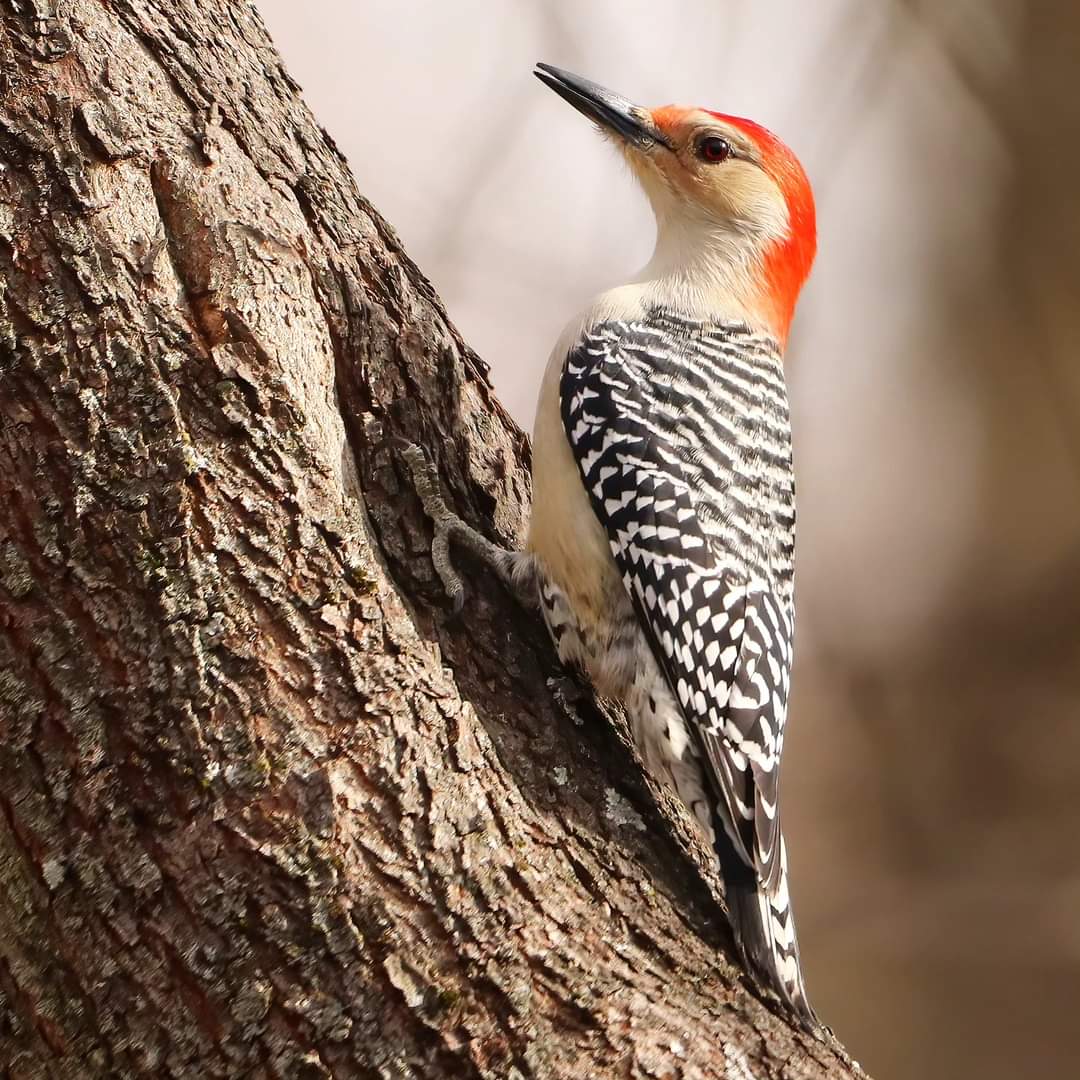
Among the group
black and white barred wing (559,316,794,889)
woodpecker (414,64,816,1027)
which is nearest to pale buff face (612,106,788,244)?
woodpecker (414,64,816,1027)

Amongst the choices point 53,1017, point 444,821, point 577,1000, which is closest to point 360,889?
point 444,821

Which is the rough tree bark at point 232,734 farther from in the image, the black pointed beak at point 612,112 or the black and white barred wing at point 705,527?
the black pointed beak at point 612,112

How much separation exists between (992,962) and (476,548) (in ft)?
13.9

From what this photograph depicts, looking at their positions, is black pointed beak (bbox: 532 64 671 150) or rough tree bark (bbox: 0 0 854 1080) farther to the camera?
black pointed beak (bbox: 532 64 671 150)

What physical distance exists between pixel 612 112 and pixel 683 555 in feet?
4.39

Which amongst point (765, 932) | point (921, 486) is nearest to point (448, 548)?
point (765, 932)

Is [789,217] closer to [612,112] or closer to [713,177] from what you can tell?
[713,177]

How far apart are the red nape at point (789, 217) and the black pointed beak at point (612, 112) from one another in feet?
0.54

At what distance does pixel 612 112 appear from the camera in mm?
3033

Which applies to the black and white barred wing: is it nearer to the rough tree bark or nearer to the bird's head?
the rough tree bark

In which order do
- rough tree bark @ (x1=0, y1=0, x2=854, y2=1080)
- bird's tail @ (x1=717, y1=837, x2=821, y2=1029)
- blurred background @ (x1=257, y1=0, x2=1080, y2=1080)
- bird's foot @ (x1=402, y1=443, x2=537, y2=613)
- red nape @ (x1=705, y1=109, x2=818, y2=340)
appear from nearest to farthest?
rough tree bark @ (x1=0, y1=0, x2=854, y2=1080), bird's tail @ (x1=717, y1=837, x2=821, y2=1029), bird's foot @ (x1=402, y1=443, x2=537, y2=613), red nape @ (x1=705, y1=109, x2=818, y2=340), blurred background @ (x1=257, y1=0, x2=1080, y2=1080)

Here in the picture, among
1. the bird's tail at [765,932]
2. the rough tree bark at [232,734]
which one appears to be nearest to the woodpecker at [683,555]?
the bird's tail at [765,932]

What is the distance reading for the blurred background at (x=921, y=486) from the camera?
525cm

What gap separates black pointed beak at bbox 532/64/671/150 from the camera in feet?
9.95
